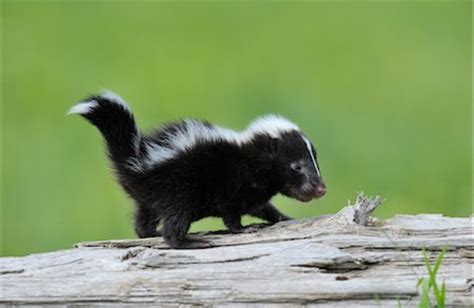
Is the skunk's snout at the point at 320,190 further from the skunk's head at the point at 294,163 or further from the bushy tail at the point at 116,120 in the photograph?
the bushy tail at the point at 116,120

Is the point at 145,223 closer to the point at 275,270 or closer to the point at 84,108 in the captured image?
the point at 84,108

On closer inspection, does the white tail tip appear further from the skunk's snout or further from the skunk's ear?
the skunk's snout

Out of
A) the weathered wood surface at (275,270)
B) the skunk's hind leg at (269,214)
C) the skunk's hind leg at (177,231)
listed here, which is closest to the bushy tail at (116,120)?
the skunk's hind leg at (177,231)

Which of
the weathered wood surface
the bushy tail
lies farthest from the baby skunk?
the weathered wood surface

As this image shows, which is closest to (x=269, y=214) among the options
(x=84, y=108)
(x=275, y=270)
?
(x=84, y=108)

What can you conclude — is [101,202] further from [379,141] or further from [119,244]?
[119,244]

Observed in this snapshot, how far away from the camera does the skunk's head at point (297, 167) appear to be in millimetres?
8805

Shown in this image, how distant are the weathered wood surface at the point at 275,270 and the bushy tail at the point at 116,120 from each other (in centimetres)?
86

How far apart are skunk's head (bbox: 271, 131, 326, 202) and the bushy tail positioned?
1.06m

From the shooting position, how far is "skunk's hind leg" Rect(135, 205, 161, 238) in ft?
29.4

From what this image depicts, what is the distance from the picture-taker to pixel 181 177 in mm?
8578

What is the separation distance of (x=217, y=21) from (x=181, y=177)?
9.54m

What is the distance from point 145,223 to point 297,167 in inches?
47.8

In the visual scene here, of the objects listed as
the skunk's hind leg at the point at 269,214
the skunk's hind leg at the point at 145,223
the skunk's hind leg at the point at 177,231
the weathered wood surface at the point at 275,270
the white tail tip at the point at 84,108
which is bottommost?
the weathered wood surface at the point at 275,270
